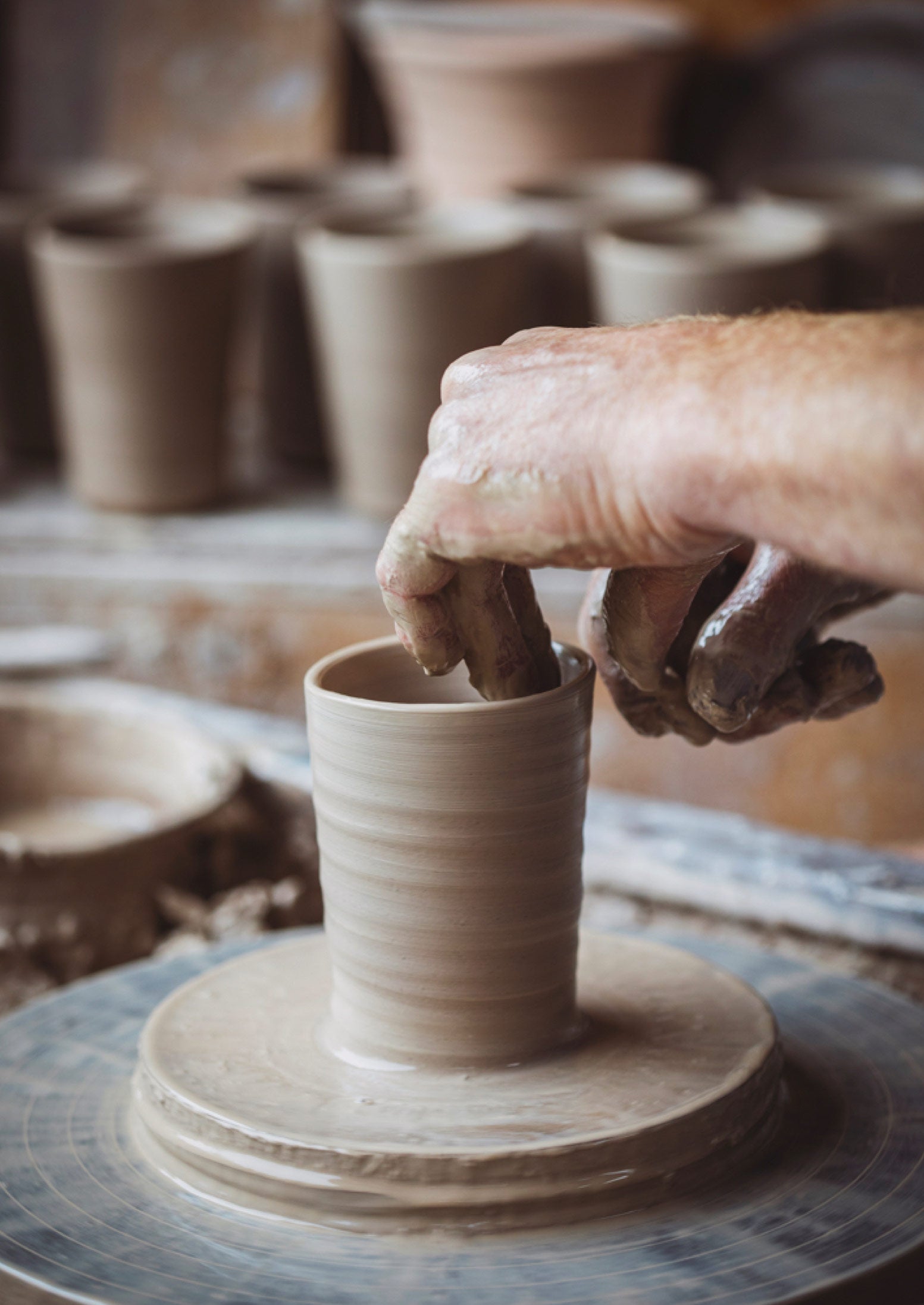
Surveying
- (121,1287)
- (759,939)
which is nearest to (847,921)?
(759,939)

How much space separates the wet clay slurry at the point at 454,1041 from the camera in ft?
3.31

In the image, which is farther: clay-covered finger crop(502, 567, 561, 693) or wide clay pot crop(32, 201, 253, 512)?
wide clay pot crop(32, 201, 253, 512)

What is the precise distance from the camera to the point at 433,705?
108 centimetres

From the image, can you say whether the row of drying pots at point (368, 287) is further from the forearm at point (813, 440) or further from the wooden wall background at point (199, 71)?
the forearm at point (813, 440)

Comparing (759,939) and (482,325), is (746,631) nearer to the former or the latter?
(759,939)

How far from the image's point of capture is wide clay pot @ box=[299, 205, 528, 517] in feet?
9.20

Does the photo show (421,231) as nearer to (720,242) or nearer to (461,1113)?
(720,242)

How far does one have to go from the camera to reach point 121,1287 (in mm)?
972

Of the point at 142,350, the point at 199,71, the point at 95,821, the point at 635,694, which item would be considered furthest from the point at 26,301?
the point at 635,694

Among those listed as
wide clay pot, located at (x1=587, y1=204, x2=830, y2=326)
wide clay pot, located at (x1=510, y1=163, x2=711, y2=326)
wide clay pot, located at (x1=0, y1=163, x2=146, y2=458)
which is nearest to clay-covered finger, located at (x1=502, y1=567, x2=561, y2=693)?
wide clay pot, located at (x1=587, y1=204, x2=830, y2=326)

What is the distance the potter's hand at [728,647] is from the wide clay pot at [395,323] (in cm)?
167

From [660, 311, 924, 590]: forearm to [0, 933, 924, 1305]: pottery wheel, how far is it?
0.46 m

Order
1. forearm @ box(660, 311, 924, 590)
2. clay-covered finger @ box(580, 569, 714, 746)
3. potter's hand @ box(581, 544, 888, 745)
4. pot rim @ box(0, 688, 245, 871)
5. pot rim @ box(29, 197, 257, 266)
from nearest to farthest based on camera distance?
forearm @ box(660, 311, 924, 590)
potter's hand @ box(581, 544, 888, 745)
clay-covered finger @ box(580, 569, 714, 746)
pot rim @ box(0, 688, 245, 871)
pot rim @ box(29, 197, 257, 266)

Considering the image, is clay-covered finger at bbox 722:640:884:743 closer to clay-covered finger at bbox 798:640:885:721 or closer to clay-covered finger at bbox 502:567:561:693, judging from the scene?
clay-covered finger at bbox 798:640:885:721
